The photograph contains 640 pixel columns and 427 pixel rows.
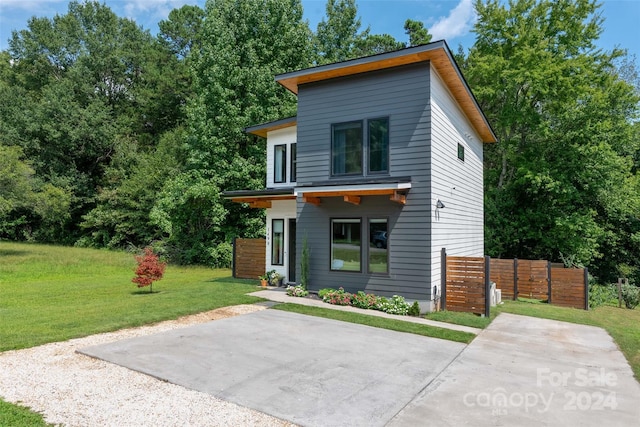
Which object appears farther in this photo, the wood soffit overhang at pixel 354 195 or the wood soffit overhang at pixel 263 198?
the wood soffit overhang at pixel 263 198

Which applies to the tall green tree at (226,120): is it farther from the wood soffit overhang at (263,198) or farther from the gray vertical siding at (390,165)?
the gray vertical siding at (390,165)

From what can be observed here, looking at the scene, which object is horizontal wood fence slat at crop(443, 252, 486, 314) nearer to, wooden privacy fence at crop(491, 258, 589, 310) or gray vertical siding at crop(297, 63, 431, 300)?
gray vertical siding at crop(297, 63, 431, 300)

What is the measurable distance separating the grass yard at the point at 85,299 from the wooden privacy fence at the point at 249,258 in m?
0.93

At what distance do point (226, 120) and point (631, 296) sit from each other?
1916 cm

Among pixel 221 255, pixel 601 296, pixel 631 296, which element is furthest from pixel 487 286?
pixel 221 255

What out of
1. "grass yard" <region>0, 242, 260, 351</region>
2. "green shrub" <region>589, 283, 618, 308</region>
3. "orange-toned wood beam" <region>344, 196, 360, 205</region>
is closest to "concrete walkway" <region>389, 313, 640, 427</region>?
"orange-toned wood beam" <region>344, 196, 360, 205</region>

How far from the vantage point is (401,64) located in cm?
917

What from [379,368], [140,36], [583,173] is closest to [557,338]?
[379,368]

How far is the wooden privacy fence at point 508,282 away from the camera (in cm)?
901

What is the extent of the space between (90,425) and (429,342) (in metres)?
5.12

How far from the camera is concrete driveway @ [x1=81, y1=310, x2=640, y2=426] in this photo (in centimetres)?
385

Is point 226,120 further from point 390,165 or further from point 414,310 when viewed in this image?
point 414,310

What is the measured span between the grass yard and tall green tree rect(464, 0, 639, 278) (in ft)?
50.4

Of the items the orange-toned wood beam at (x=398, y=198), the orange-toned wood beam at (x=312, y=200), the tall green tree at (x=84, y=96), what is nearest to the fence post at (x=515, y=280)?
the orange-toned wood beam at (x=398, y=198)
